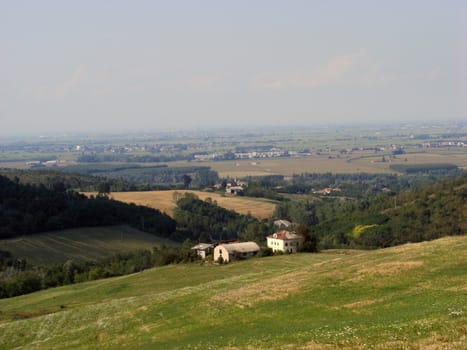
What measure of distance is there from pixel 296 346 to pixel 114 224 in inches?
4922

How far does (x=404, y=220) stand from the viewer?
416 feet

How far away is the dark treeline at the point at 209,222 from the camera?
14688cm

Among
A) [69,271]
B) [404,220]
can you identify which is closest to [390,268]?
[69,271]

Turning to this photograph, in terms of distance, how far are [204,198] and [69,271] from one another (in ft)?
322

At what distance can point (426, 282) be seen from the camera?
3319 centimetres

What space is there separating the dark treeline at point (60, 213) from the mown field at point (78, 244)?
150 inches

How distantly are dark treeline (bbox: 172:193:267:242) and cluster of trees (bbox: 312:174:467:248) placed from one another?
68.6 ft

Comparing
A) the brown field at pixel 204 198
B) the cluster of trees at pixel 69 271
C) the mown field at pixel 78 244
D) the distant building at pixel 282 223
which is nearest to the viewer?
the cluster of trees at pixel 69 271

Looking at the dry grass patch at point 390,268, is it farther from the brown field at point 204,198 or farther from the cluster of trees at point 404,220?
the brown field at point 204,198

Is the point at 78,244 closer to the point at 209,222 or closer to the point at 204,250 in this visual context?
the point at 204,250

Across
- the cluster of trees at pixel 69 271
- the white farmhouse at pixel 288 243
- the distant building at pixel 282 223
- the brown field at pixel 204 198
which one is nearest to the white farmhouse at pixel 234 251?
the white farmhouse at pixel 288 243

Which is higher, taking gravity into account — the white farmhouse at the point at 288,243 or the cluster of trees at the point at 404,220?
the white farmhouse at the point at 288,243

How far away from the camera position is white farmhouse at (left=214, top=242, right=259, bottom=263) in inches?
3140

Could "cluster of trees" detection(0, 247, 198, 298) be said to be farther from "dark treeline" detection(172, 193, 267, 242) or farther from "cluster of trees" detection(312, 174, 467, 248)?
"dark treeline" detection(172, 193, 267, 242)
